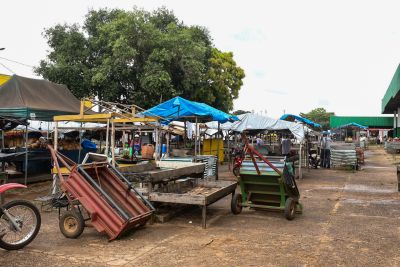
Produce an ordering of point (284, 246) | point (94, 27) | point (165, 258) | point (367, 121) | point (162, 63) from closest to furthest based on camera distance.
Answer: point (165, 258), point (284, 246), point (162, 63), point (94, 27), point (367, 121)

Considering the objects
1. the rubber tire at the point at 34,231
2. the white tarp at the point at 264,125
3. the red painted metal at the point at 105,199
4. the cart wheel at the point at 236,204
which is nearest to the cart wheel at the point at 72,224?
the red painted metal at the point at 105,199

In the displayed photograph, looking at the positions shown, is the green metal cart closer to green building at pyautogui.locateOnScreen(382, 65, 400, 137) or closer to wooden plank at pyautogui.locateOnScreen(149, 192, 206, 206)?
wooden plank at pyautogui.locateOnScreen(149, 192, 206, 206)

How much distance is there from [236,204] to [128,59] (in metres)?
18.9

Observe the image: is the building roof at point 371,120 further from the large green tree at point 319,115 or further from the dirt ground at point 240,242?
the dirt ground at point 240,242

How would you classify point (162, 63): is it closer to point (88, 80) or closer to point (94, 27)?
point (88, 80)

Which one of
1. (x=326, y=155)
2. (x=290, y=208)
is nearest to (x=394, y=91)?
(x=326, y=155)

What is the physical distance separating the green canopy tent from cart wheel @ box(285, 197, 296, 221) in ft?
26.2

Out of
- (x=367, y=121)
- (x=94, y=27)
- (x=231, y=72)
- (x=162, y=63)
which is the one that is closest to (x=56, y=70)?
(x=94, y=27)

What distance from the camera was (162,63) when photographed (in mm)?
24547

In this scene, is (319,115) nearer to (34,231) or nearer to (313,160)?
(313,160)

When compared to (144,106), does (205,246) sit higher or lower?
lower

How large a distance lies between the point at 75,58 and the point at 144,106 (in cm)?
596

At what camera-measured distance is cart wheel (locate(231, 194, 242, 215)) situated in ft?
26.4

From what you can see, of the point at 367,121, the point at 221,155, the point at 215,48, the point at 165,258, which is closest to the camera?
the point at 165,258
